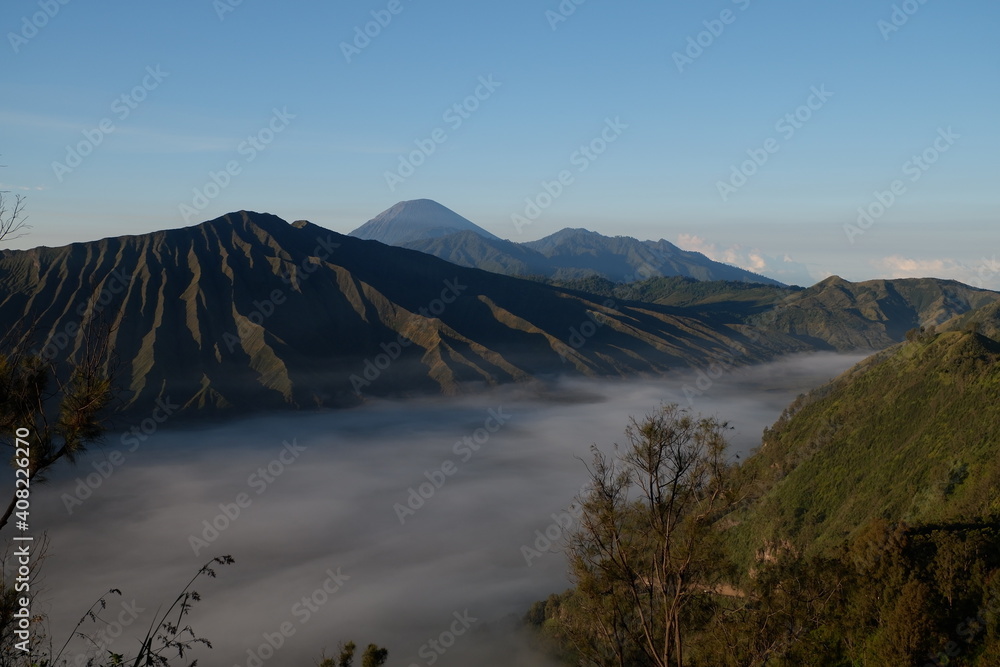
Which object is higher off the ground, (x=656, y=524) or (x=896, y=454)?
(x=656, y=524)

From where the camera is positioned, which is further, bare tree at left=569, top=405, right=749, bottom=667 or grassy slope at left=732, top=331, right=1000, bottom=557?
grassy slope at left=732, top=331, right=1000, bottom=557

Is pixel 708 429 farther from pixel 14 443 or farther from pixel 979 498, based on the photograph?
pixel 979 498

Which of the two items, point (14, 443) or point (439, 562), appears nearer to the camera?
point (14, 443)

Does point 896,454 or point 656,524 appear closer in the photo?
point 656,524

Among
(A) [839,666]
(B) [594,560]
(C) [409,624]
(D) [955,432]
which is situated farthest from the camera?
(C) [409,624]

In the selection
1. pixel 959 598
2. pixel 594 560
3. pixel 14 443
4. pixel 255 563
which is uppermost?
pixel 14 443

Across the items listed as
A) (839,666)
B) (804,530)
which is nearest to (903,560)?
(839,666)

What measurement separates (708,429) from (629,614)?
805cm

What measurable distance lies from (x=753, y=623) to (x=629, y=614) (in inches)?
239

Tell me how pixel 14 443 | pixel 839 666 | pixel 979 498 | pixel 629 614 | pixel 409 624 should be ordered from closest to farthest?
pixel 14 443 < pixel 629 614 < pixel 839 666 < pixel 979 498 < pixel 409 624

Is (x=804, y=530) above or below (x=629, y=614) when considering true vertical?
below

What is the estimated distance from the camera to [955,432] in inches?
3639

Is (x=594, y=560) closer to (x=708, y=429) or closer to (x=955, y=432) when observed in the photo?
(x=708, y=429)

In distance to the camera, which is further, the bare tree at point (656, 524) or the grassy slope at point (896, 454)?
the grassy slope at point (896, 454)
